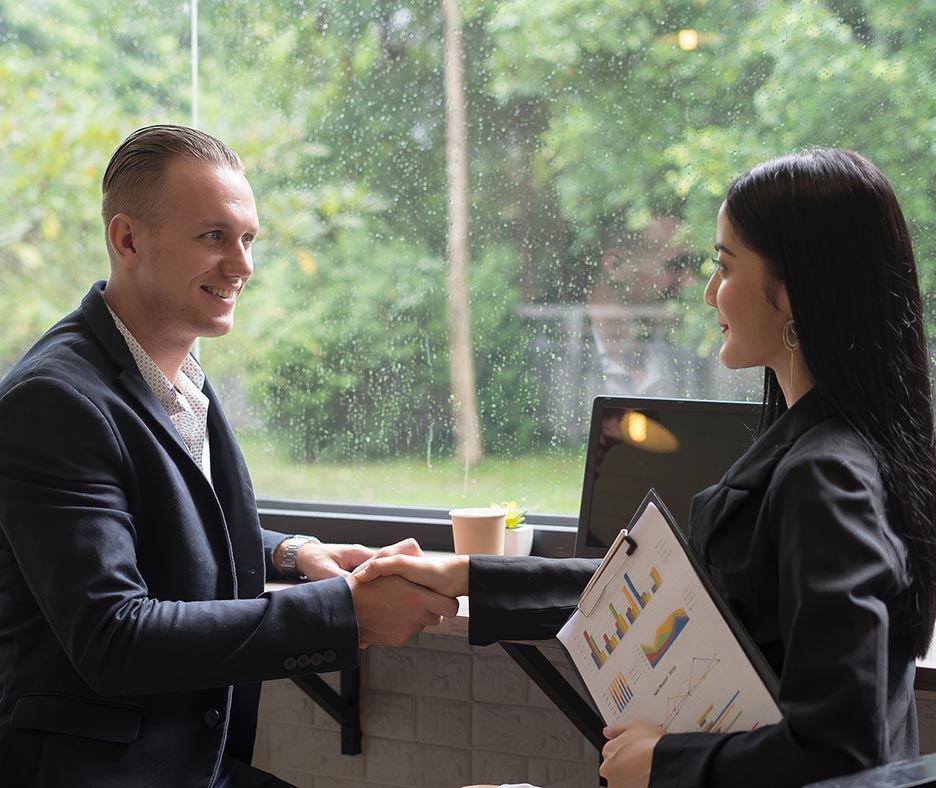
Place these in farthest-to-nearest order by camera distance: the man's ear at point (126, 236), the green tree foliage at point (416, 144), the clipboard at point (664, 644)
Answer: the green tree foliage at point (416, 144)
the man's ear at point (126, 236)
the clipboard at point (664, 644)

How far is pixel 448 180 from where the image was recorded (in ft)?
8.14

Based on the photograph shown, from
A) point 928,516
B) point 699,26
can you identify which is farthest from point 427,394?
point 928,516

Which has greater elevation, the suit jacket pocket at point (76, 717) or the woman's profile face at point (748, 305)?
the woman's profile face at point (748, 305)

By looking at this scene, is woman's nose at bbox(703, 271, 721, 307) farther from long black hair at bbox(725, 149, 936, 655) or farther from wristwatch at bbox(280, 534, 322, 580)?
wristwatch at bbox(280, 534, 322, 580)

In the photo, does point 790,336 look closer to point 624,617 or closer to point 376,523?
point 624,617

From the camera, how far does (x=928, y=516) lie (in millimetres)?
1181

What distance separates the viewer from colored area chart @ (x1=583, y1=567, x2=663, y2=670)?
4.27ft

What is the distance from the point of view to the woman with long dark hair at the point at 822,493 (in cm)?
104

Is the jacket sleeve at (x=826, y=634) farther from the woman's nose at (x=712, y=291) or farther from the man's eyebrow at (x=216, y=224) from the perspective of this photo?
the man's eyebrow at (x=216, y=224)

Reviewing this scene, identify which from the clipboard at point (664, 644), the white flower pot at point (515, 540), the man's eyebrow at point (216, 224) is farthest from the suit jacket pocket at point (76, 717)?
the white flower pot at point (515, 540)

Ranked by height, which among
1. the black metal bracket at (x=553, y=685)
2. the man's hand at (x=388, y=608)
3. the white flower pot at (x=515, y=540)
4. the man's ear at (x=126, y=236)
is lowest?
the black metal bracket at (x=553, y=685)

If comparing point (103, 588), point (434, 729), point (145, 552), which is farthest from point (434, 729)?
point (103, 588)

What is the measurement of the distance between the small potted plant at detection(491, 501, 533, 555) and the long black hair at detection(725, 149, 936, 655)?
107cm

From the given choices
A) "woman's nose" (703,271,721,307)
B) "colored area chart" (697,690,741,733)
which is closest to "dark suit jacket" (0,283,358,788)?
"colored area chart" (697,690,741,733)
